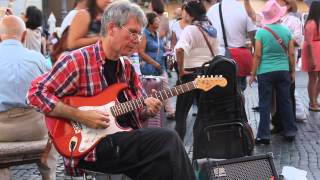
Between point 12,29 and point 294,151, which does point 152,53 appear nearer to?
point 294,151

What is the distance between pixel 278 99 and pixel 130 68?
152 inches

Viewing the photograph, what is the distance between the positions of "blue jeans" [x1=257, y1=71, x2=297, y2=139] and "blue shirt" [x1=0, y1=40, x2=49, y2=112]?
3.00m

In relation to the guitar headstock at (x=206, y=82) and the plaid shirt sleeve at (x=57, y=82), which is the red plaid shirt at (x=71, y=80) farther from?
the guitar headstock at (x=206, y=82)

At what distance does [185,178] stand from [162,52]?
5706 mm

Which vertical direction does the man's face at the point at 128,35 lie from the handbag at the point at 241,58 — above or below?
above

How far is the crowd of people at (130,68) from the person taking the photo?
140 inches

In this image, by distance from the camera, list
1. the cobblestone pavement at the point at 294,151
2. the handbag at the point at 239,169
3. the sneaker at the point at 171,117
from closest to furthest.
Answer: the handbag at the point at 239,169 < the cobblestone pavement at the point at 294,151 < the sneaker at the point at 171,117

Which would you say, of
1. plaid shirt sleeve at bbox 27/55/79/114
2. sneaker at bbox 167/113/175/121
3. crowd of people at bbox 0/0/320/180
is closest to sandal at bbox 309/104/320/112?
crowd of people at bbox 0/0/320/180

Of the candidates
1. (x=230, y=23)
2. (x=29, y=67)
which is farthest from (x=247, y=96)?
(x=29, y=67)

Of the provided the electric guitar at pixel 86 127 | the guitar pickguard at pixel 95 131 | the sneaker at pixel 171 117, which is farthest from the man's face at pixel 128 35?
the sneaker at pixel 171 117

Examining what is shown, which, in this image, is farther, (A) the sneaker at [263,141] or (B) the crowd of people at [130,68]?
(A) the sneaker at [263,141]

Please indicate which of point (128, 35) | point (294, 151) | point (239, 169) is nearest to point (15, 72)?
point (128, 35)

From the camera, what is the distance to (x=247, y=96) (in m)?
12.2

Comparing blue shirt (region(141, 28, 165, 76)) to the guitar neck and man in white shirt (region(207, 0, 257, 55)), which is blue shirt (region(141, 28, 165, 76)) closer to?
man in white shirt (region(207, 0, 257, 55))
